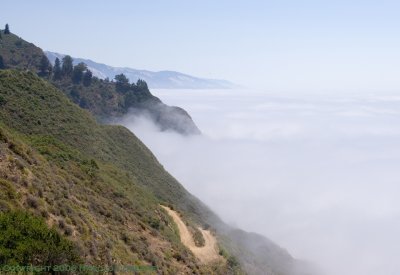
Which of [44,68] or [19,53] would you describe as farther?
[19,53]

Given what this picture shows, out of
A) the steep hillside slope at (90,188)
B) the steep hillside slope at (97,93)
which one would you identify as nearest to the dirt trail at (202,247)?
the steep hillside slope at (90,188)

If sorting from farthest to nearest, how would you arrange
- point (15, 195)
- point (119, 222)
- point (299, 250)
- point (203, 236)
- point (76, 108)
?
point (299, 250), point (76, 108), point (203, 236), point (119, 222), point (15, 195)

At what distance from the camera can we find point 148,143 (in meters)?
163

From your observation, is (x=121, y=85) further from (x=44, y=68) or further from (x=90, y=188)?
(x=90, y=188)

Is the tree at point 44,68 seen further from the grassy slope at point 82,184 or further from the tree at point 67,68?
the grassy slope at point 82,184

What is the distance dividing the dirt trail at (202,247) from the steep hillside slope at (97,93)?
10743cm

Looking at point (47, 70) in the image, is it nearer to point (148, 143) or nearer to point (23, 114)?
point (148, 143)

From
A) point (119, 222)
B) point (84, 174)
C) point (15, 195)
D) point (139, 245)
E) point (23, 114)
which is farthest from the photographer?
point (23, 114)

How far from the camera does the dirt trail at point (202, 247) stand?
117 feet

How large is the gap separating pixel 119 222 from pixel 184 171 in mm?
139540

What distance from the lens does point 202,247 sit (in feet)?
126

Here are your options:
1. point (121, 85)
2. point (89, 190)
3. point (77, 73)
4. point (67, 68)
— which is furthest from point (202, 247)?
point (121, 85)

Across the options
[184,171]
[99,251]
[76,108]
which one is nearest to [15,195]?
[99,251]

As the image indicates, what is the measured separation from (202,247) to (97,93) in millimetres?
129083
